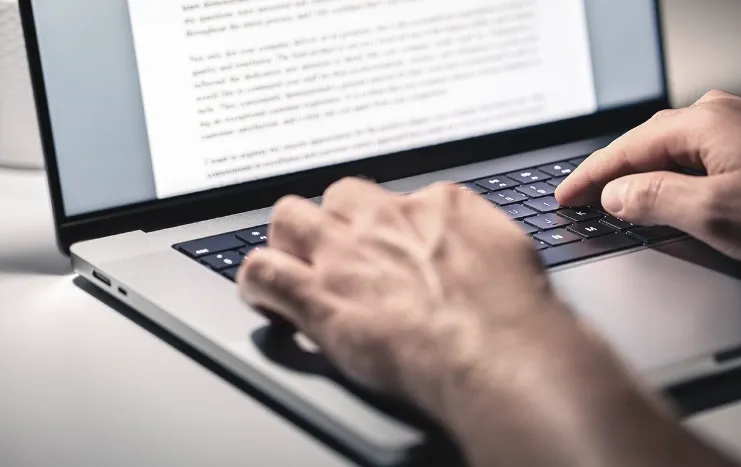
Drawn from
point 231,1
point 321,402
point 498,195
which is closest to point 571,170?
point 498,195

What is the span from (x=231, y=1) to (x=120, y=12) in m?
0.08

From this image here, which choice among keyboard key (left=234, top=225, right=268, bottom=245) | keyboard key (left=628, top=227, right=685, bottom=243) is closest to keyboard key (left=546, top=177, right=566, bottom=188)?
keyboard key (left=628, top=227, right=685, bottom=243)

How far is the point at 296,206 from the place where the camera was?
0.54 m

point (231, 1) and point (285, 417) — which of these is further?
point (231, 1)

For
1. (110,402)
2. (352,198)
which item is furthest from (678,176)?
(110,402)

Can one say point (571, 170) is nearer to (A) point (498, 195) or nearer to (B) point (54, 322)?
(A) point (498, 195)

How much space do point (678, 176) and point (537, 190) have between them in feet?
0.49

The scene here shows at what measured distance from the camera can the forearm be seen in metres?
0.40

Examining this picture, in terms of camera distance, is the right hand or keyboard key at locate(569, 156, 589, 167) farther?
keyboard key at locate(569, 156, 589, 167)

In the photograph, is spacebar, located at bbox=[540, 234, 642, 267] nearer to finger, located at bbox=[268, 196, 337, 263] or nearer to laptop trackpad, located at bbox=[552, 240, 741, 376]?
laptop trackpad, located at bbox=[552, 240, 741, 376]

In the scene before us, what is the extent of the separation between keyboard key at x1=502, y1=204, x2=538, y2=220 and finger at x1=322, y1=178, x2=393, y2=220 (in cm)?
20

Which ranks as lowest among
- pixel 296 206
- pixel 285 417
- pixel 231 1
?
pixel 285 417

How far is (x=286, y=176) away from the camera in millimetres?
755

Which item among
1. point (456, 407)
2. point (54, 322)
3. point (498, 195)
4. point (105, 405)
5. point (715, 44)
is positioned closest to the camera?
point (456, 407)
